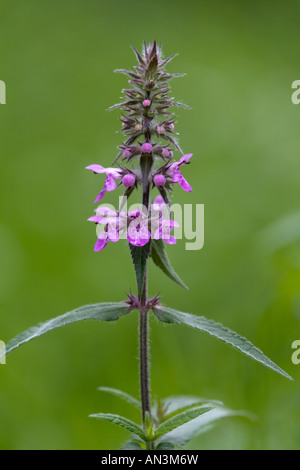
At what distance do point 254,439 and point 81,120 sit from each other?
462 cm

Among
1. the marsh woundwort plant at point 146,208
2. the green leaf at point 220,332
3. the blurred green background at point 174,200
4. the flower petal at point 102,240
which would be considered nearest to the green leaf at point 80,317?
the marsh woundwort plant at point 146,208

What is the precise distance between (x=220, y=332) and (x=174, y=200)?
342 centimetres

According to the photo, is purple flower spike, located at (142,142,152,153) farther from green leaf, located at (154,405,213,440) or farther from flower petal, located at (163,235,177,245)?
green leaf, located at (154,405,213,440)

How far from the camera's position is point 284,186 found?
18.2 feet

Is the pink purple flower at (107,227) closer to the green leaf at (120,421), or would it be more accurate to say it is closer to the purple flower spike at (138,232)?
the purple flower spike at (138,232)

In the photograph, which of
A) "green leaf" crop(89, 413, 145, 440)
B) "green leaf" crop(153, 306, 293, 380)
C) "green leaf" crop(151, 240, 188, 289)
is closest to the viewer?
"green leaf" crop(153, 306, 293, 380)

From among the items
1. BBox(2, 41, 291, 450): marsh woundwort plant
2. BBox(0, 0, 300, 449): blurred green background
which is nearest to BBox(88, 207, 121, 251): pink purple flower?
BBox(2, 41, 291, 450): marsh woundwort plant

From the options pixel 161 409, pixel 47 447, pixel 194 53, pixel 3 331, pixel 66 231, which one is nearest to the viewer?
pixel 161 409

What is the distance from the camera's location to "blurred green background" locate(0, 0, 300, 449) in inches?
130

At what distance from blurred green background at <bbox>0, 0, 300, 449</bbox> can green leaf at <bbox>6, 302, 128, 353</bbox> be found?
2.77ft

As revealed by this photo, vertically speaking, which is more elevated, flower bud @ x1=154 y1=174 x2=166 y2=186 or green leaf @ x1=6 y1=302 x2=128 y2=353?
flower bud @ x1=154 y1=174 x2=166 y2=186

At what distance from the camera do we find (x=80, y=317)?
2047 millimetres
